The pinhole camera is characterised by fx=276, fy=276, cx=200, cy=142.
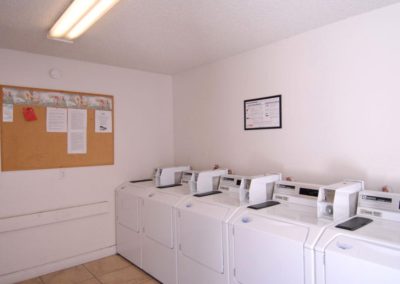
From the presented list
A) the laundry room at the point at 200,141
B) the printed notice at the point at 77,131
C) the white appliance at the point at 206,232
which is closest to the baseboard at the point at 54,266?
the laundry room at the point at 200,141

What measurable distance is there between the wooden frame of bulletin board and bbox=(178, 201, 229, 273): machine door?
1575 millimetres

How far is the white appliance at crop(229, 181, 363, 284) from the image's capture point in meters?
1.65

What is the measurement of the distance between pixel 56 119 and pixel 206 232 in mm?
2175

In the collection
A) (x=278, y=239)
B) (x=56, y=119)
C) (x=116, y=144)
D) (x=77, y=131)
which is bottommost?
(x=278, y=239)

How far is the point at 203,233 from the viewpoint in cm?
230

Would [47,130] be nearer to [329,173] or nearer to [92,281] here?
[92,281]

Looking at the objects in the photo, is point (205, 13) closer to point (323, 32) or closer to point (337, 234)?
point (323, 32)

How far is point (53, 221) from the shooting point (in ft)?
10.2

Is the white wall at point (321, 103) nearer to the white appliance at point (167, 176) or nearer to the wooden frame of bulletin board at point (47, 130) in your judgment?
the white appliance at point (167, 176)

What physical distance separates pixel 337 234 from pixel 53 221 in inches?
114

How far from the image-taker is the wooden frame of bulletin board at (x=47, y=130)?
2.90 m

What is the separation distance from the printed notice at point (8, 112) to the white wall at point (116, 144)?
26 cm

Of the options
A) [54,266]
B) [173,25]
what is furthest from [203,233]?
[54,266]

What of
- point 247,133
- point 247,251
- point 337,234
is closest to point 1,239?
point 247,251
